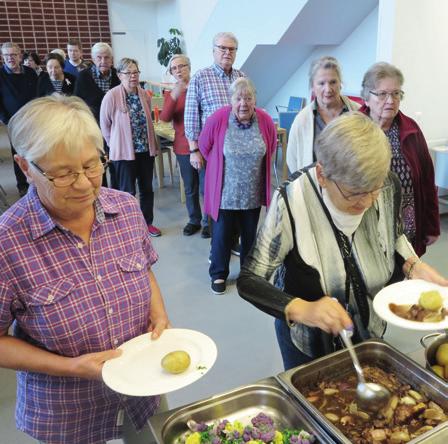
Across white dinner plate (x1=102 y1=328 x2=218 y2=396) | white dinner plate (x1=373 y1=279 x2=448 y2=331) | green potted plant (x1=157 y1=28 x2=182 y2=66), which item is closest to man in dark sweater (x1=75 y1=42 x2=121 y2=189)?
white dinner plate (x1=102 y1=328 x2=218 y2=396)

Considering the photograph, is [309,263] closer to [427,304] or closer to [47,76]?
[427,304]

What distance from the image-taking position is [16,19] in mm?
8398

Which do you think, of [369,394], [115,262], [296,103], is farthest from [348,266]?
[296,103]

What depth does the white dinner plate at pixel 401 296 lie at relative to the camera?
1.04m

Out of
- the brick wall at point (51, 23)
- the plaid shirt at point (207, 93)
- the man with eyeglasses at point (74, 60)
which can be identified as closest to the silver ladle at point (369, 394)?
the plaid shirt at point (207, 93)

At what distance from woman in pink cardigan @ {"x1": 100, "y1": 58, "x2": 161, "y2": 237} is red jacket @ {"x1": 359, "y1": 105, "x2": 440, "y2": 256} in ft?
5.82

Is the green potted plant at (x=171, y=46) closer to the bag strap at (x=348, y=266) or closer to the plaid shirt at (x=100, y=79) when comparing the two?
the plaid shirt at (x=100, y=79)

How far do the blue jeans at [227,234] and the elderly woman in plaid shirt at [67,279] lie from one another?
1.57 meters

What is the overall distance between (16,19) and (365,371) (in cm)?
946

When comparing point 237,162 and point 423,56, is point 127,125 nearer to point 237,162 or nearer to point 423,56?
point 237,162

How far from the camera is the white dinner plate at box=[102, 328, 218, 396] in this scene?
3.02 feet

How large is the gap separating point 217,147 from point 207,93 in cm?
58

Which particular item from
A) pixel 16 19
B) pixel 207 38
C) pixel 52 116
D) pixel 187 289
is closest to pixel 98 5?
pixel 16 19

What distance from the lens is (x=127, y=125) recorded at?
3207mm
